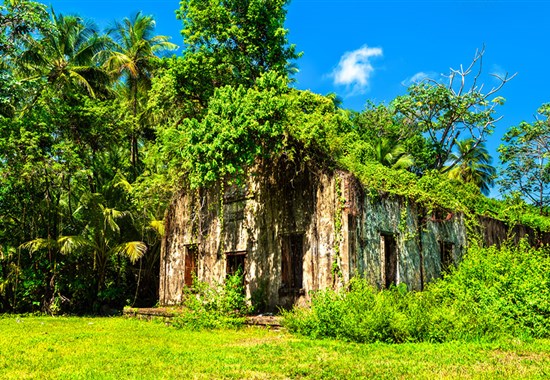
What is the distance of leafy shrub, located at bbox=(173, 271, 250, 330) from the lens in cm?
1402

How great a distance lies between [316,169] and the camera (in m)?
14.8

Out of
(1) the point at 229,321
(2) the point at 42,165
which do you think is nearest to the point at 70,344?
(1) the point at 229,321

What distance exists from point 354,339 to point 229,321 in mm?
4327

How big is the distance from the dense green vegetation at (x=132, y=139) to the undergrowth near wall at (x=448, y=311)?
3.53 metres

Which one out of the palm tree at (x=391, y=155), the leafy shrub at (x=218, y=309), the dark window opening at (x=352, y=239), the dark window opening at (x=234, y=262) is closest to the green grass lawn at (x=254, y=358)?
the leafy shrub at (x=218, y=309)

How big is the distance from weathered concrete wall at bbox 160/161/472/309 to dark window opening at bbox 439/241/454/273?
48mm

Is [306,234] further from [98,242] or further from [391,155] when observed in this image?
[391,155]

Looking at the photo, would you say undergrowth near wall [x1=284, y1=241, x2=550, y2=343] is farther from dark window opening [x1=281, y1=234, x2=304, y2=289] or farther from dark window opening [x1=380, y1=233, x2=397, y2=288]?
dark window opening [x1=380, y1=233, x2=397, y2=288]

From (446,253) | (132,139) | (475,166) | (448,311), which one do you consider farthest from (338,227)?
(475,166)

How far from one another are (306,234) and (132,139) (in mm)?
14804

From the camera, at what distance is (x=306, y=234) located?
1479 centimetres

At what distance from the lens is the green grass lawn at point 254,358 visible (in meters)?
7.36

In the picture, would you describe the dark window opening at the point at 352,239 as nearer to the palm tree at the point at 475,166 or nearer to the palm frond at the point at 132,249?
the palm frond at the point at 132,249

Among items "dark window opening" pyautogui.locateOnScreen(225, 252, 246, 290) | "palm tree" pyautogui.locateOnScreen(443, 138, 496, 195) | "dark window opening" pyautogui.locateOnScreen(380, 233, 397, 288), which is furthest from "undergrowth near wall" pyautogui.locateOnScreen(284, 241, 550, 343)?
"palm tree" pyautogui.locateOnScreen(443, 138, 496, 195)
